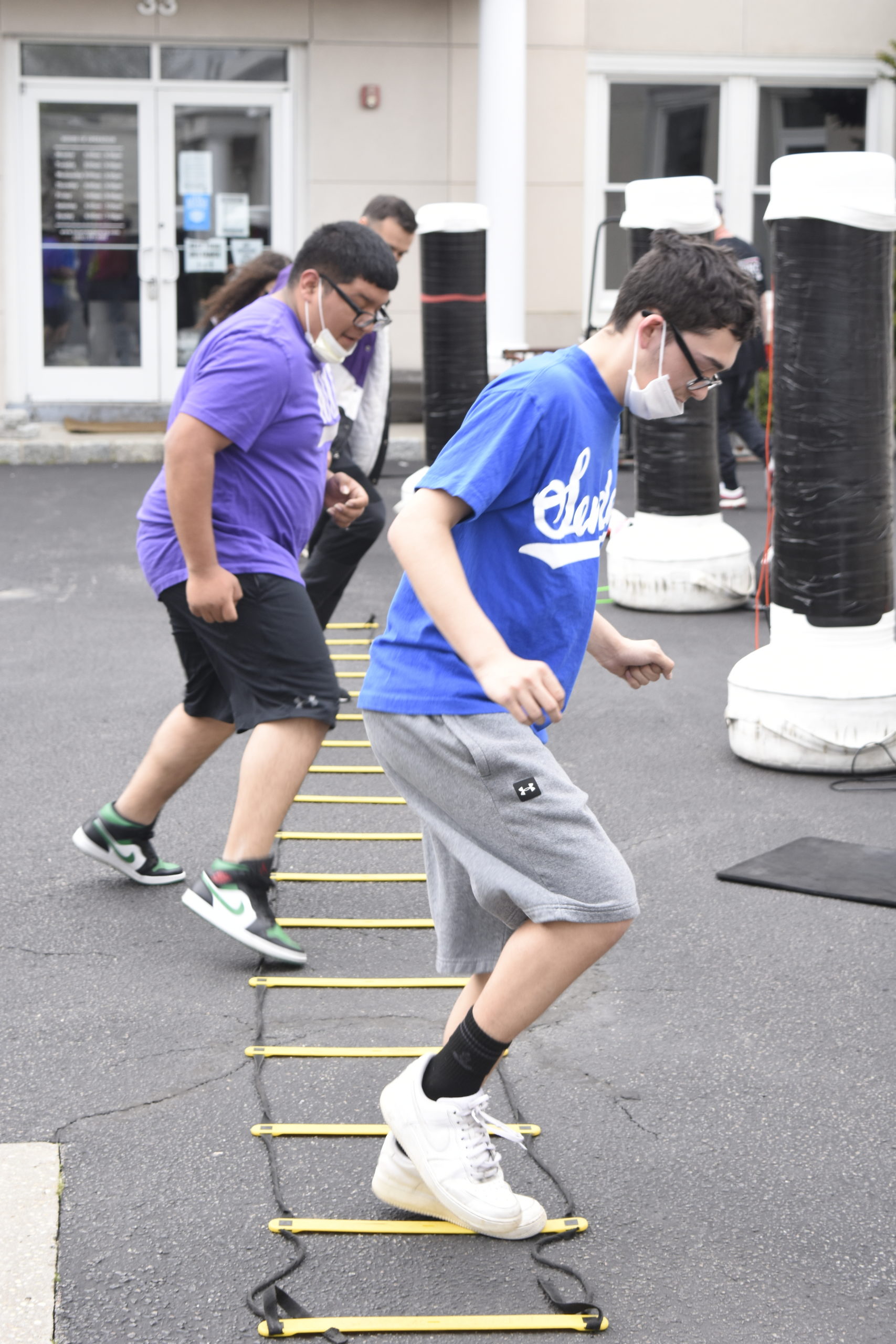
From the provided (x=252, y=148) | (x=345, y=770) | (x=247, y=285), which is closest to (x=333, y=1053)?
(x=345, y=770)

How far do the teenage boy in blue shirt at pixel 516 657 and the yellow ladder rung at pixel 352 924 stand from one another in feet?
4.76

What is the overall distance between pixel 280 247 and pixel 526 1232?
14.5 metres

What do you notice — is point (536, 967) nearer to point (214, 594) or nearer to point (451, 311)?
point (214, 594)

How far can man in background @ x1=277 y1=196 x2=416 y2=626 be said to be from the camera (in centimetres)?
640

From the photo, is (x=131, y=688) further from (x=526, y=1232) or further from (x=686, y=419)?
(x=526, y=1232)

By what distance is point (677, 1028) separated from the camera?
3.78 meters

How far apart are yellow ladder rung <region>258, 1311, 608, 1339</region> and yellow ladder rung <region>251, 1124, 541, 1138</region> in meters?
0.63

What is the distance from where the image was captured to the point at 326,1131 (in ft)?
10.6

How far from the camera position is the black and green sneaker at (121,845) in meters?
4.61

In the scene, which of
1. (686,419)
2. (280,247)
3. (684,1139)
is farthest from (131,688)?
(280,247)

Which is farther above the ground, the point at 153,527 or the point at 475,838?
the point at 153,527

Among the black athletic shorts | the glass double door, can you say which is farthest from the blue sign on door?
the black athletic shorts

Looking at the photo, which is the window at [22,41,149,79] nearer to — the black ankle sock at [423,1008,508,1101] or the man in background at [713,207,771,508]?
the man in background at [713,207,771,508]

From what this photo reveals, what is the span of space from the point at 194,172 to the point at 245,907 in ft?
43.7
